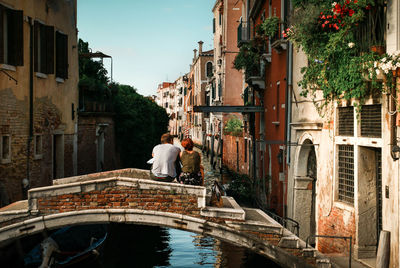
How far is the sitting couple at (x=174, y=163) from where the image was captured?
7305 mm

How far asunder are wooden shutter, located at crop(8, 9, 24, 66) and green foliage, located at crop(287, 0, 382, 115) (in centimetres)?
459

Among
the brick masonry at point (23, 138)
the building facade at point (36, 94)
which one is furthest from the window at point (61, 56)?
the brick masonry at point (23, 138)

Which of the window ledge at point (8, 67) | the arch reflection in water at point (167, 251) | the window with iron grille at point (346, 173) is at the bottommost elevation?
the arch reflection in water at point (167, 251)

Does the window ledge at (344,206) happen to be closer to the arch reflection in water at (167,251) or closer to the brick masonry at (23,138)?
the arch reflection in water at (167,251)

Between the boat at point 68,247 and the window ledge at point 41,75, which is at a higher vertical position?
the window ledge at point 41,75

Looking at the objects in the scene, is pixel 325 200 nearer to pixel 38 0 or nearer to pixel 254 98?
pixel 38 0

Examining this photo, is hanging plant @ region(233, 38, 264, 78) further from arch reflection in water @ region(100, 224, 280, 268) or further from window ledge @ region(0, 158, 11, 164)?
window ledge @ region(0, 158, 11, 164)

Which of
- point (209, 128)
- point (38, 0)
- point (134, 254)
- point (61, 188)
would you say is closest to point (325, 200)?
point (61, 188)

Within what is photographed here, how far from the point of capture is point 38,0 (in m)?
10.3

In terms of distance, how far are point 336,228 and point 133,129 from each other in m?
10.7

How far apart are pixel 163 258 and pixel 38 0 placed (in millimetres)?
6051

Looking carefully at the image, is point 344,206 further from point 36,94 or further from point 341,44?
point 36,94

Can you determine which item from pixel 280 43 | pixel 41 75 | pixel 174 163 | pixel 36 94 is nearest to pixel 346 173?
pixel 174 163

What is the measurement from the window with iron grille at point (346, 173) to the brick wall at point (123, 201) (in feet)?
6.94
